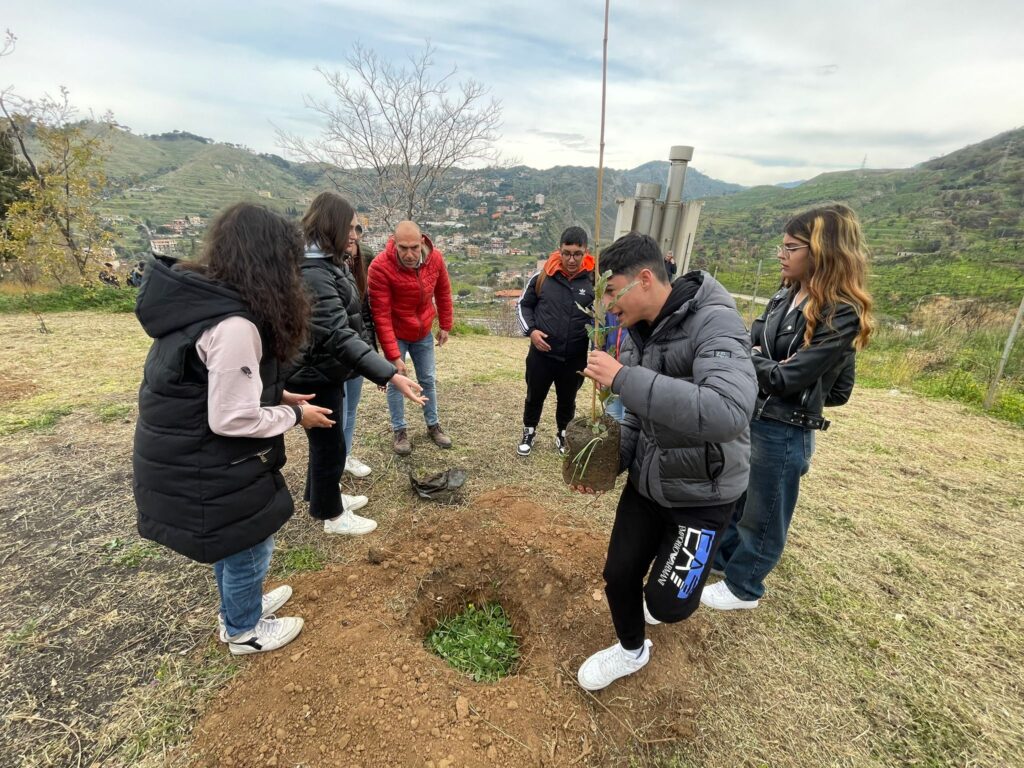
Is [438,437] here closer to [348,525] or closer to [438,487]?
[438,487]

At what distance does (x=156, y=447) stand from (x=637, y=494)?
72.1 inches

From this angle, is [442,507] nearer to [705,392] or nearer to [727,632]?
[727,632]

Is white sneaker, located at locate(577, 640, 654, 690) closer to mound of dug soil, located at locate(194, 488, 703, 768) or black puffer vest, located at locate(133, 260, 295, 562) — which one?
mound of dug soil, located at locate(194, 488, 703, 768)

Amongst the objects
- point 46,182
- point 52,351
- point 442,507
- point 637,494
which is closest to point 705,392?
point 637,494

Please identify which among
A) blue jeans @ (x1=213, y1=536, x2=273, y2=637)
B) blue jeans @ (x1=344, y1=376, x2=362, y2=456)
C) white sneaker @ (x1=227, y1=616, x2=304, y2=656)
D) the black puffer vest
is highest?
the black puffer vest

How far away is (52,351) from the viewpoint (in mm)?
6242

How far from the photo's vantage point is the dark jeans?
2523 millimetres

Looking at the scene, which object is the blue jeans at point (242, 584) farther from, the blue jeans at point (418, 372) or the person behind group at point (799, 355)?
the person behind group at point (799, 355)

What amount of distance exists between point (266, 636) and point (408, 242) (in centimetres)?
264

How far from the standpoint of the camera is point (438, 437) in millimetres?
4266

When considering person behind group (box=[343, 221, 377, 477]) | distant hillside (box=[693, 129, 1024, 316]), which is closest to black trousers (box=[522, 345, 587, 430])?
person behind group (box=[343, 221, 377, 477])

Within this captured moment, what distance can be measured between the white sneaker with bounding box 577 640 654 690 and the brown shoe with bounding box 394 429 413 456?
2541 mm

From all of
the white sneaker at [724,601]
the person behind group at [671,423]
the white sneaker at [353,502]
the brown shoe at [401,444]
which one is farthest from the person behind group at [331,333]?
the white sneaker at [724,601]

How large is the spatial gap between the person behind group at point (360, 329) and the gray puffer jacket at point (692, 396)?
182 cm
